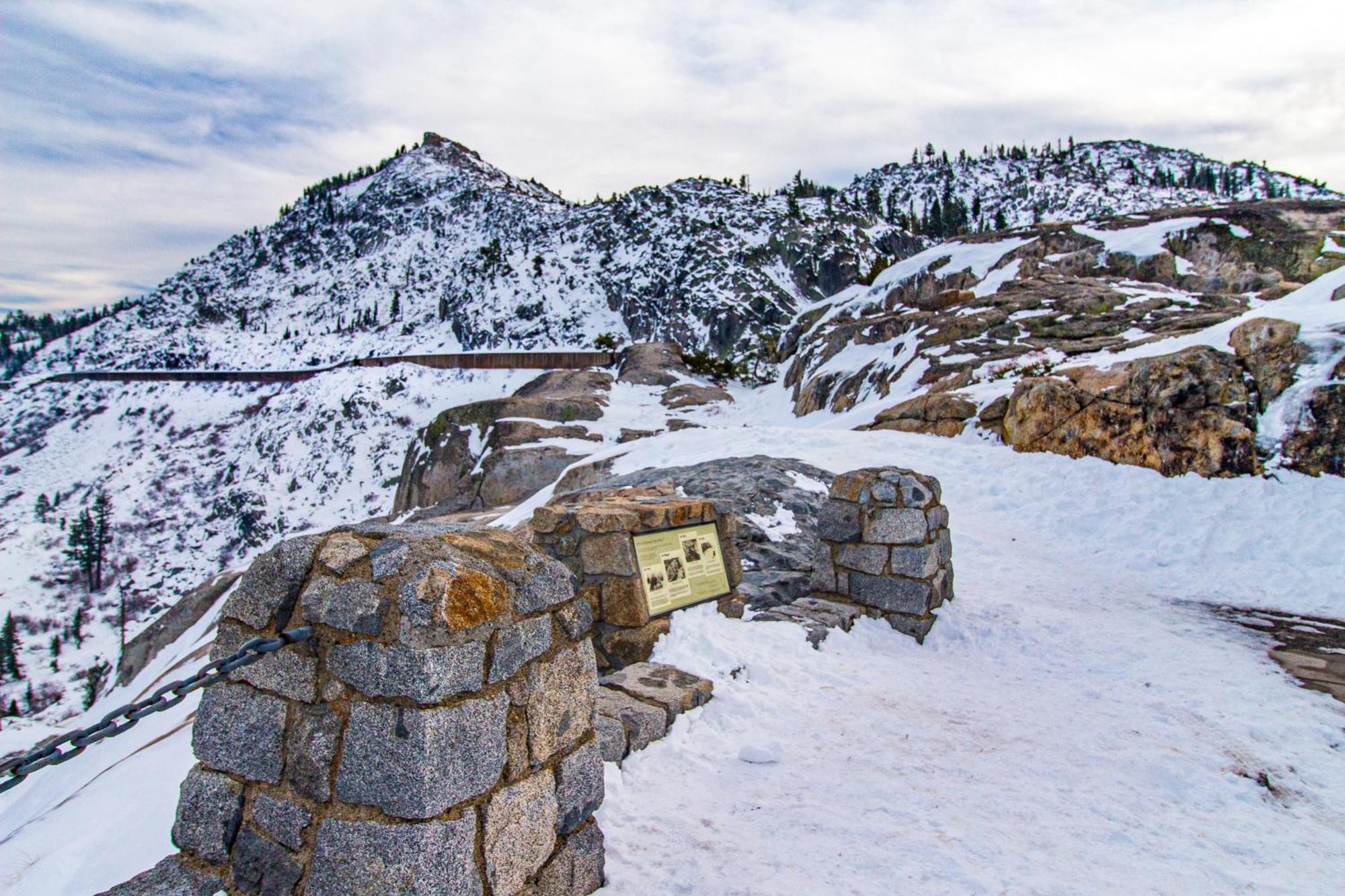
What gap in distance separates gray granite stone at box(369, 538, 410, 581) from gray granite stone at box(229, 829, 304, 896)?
117cm

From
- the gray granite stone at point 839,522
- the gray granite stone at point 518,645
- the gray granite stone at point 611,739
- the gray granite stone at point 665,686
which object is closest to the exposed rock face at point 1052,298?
the gray granite stone at point 839,522

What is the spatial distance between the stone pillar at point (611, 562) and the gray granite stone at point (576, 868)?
2.84 metres

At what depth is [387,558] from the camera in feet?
8.57

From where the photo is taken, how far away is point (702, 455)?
552 inches

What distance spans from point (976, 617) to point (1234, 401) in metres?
7.34

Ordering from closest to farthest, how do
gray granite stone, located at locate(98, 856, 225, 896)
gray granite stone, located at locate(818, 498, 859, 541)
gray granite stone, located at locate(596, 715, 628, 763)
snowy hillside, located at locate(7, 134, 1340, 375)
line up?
gray granite stone, located at locate(98, 856, 225, 896) → gray granite stone, located at locate(596, 715, 628, 763) → gray granite stone, located at locate(818, 498, 859, 541) → snowy hillside, located at locate(7, 134, 1340, 375)

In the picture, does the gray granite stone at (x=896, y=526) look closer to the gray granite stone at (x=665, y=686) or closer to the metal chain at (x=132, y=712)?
the gray granite stone at (x=665, y=686)

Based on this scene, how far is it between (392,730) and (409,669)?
0.24m

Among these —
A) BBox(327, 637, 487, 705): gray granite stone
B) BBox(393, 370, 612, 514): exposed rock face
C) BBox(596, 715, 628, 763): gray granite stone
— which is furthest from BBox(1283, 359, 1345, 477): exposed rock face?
BBox(393, 370, 612, 514): exposed rock face

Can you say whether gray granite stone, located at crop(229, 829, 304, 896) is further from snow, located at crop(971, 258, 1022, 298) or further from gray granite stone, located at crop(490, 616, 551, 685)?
snow, located at crop(971, 258, 1022, 298)

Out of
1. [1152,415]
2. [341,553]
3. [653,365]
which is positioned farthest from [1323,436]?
[653,365]

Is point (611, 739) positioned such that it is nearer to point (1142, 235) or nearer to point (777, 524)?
point (777, 524)

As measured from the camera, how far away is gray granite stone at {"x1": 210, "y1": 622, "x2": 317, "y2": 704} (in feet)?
8.52

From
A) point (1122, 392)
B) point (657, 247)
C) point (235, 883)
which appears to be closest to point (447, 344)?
point (657, 247)
